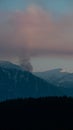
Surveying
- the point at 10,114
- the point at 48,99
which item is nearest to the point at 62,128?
the point at 10,114

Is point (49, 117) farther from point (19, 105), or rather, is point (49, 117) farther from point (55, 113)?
point (19, 105)

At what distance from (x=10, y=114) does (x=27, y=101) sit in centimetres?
2211

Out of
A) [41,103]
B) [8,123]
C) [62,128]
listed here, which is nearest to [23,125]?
[8,123]

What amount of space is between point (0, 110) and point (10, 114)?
15.3 feet

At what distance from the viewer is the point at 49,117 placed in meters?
162

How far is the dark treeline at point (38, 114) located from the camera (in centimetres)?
15000

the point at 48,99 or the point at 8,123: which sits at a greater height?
the point at 48,99

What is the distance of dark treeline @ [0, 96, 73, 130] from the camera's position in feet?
492

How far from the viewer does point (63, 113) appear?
541ft

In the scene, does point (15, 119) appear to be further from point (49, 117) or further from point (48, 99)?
point (48, 99)

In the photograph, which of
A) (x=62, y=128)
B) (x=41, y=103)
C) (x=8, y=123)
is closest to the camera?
(x=62, y=128)

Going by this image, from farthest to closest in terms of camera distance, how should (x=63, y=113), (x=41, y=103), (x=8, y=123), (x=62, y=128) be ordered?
(x=41, y=103) < (x=63, y=113) < (x=8, y=123) < (x=62, y=128)

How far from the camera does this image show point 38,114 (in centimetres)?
16575

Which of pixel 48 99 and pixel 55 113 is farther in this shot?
pixel 48 99
